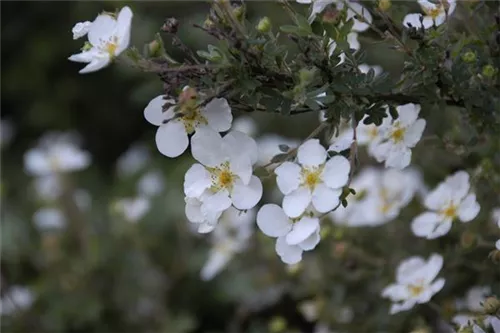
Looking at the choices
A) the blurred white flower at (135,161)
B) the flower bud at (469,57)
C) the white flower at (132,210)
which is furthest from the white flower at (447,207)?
the blurred white flower at (135,161)

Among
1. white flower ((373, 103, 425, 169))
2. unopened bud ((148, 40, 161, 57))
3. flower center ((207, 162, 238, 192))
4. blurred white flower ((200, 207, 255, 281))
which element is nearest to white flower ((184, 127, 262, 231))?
flower center ((207, 162, 238, 192))

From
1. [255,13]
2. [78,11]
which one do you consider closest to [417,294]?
[255,13]

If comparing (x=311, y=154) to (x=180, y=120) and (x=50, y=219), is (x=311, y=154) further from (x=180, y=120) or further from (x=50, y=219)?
(x=50, y=219)

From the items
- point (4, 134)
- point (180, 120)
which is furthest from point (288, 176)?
point (4, 134)

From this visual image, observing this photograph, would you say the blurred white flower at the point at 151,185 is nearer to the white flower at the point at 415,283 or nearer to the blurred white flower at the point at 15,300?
the blurred white flower at the point at 15,300

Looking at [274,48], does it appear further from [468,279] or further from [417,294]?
[468,279]

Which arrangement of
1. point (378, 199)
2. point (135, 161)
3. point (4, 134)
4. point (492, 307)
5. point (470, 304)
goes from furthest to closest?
point (4, 134), point (135, 161), point (378, 199), point (470, 304), point (492, 307)
